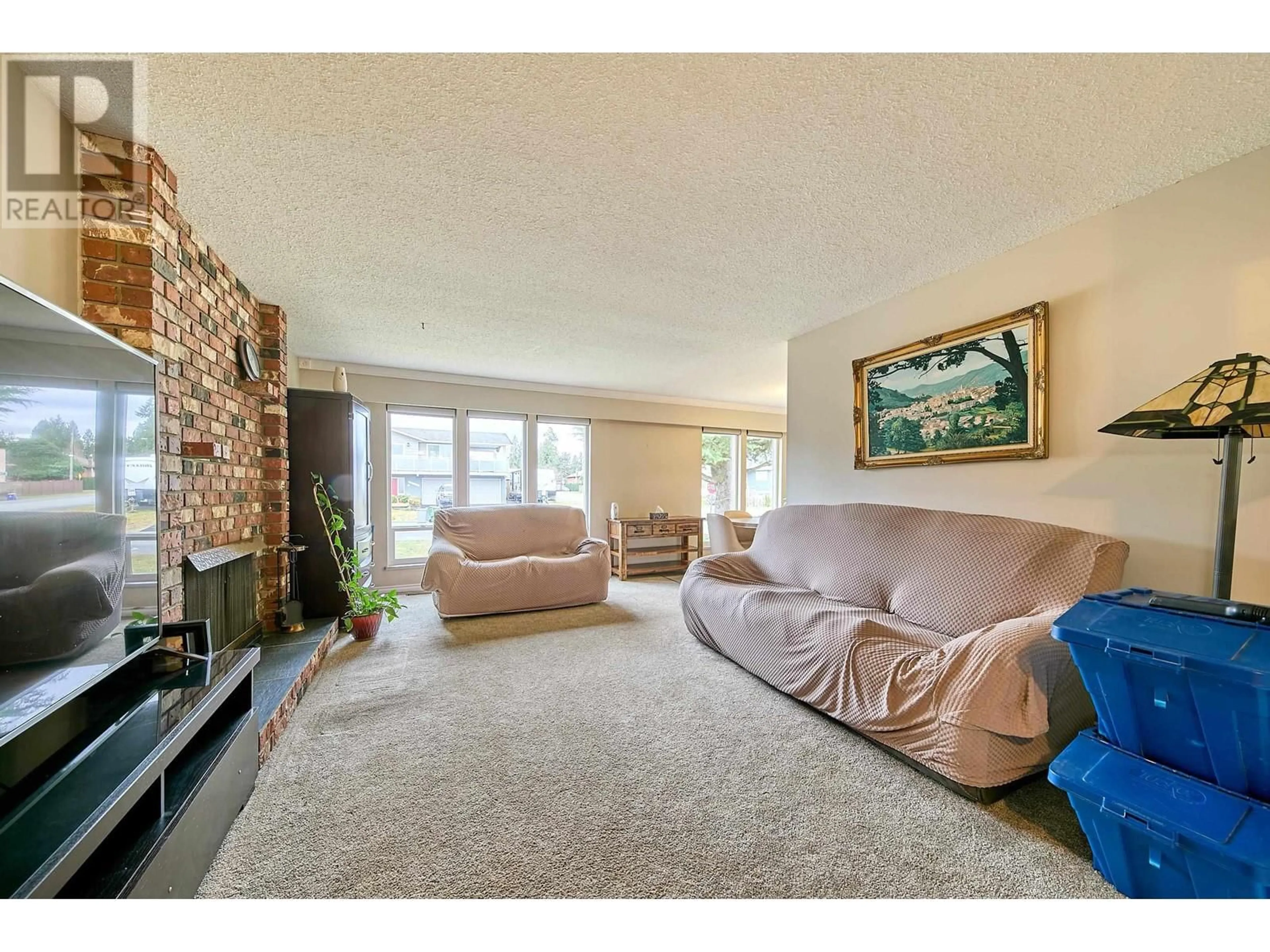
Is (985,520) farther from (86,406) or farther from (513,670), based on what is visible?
(86,406)

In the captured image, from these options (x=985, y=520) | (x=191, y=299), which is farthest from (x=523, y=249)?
(x=985, y=520)

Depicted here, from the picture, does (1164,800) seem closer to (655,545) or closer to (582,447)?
(655,545)

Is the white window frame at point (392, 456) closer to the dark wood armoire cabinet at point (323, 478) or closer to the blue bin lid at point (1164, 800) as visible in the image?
the dark wood armoire cabinet at point (323, 478)

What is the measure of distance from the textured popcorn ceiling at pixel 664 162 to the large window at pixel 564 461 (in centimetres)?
263

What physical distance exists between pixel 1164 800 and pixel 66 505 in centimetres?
272

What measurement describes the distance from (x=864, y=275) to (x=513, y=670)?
299 centimetres

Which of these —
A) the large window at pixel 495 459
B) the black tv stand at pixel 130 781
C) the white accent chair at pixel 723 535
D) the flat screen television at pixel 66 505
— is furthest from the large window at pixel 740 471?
the flat screen television at pixel 66 505

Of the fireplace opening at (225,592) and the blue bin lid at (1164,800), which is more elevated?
the fireplace opening at (225,592)

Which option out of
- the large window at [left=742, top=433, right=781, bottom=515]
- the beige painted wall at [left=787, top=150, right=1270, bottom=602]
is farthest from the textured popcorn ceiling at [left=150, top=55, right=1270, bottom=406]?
the large window at [left=742, top=433, right=781, bottom=515]

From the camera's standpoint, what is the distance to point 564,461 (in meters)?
5.49

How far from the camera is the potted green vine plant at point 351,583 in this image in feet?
10.1

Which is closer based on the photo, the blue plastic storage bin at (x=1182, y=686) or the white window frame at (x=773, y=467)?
the blue plastic storage bin at (x=1182, y=686)
